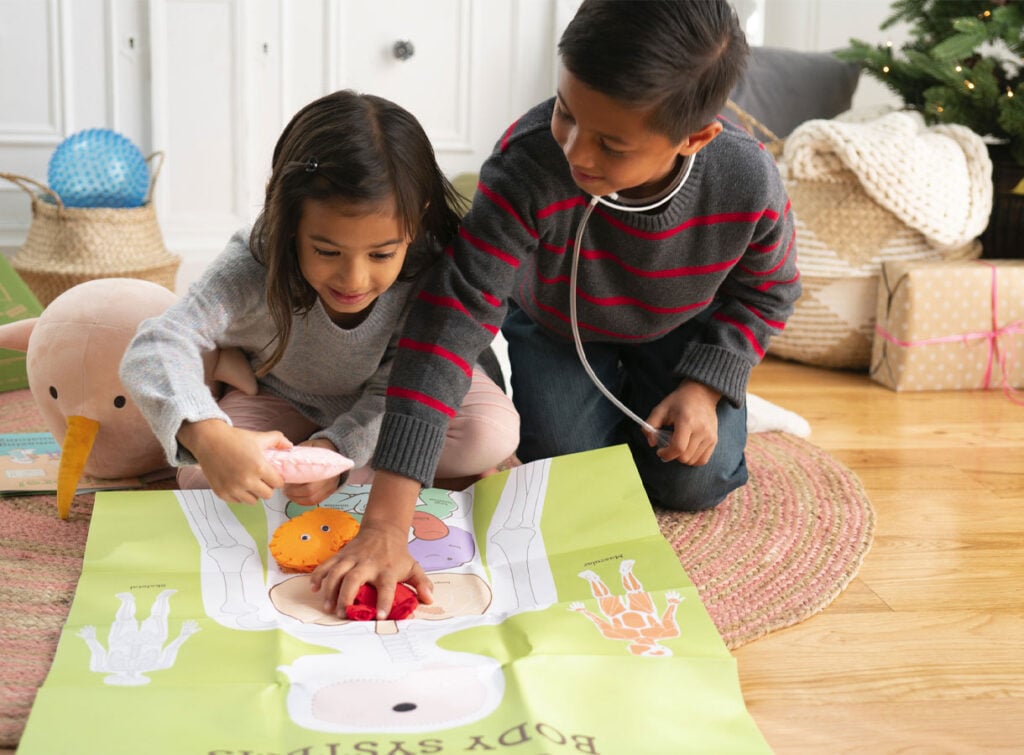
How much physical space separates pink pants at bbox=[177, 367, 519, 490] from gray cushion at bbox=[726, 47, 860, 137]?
1199 millimetres

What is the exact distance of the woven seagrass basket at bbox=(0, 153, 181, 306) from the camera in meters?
1.87

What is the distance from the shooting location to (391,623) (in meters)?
0.78

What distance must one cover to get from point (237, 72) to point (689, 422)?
5.21ft

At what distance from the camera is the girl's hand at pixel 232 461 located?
796 mm

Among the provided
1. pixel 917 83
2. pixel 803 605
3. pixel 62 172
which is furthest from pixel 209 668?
pixel 917 83

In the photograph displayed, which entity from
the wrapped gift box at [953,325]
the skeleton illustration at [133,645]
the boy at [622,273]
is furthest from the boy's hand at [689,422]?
the wrapped gift box at [953,325]

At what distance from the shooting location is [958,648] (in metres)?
0.84

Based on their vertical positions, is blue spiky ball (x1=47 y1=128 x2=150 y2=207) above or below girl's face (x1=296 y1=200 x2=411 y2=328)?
below

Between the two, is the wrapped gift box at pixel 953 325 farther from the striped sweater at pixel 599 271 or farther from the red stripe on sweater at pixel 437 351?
the red stripe on sweater at pixel 437 351

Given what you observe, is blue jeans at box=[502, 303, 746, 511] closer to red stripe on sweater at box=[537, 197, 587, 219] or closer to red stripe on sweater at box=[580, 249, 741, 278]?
red stripe on sweater at box=[580, 249, 741, 278]

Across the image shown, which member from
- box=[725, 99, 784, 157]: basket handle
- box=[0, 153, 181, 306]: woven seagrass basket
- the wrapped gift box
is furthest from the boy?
box=[0, 153, 181, 306]: woven seagrass basket

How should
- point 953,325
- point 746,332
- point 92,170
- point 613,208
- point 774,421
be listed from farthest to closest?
point 92,170
point 953,325
point 774,421
point 746,332
point 613,208

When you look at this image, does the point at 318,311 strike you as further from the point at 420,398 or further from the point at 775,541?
the point at 775,541

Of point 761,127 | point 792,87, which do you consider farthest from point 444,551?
point 792,87
